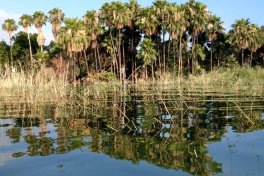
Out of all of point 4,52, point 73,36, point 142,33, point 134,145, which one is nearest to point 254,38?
point 142,33

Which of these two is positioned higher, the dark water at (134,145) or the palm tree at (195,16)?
the palm tree at (195,16)

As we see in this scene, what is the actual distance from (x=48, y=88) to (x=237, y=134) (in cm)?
1385

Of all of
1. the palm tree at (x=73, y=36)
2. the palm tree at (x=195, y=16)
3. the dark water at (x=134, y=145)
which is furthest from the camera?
the palm tree at (x=195, y=16)

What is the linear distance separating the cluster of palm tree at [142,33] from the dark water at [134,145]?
4347cm

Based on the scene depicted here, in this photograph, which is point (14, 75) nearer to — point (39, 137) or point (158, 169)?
point (39, 137)

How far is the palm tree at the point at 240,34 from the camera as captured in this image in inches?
2486

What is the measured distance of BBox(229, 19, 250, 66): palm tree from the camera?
6316 centimetres

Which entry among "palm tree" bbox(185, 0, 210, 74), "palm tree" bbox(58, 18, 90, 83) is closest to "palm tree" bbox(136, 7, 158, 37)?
"palm tree" bbox(185, 0, 210, 74)

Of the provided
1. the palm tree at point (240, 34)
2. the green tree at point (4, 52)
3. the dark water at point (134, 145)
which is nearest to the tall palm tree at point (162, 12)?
the palm tree at point (240, 34)

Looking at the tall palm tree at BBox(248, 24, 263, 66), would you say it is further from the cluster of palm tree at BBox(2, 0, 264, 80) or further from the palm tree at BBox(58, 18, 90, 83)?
the palm tree at BBox(58, 18, 90, 83)

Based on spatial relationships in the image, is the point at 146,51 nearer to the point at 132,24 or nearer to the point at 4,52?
the point at 132,24

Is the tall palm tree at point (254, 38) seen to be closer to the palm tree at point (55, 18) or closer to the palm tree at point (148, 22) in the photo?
the palm tree at point (148, 22)

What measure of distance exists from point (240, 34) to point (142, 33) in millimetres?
16793

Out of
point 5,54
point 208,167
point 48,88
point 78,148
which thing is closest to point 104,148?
point 78,148
